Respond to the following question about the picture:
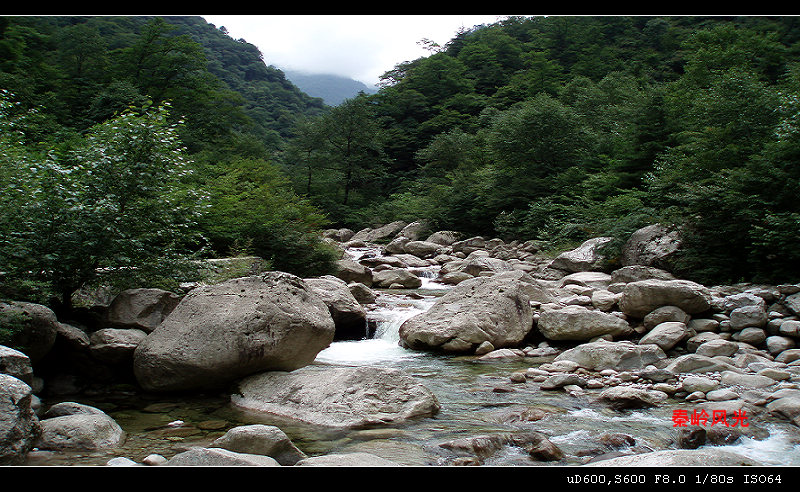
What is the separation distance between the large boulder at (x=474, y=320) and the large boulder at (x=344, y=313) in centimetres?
97

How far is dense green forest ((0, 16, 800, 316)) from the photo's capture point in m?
7.52

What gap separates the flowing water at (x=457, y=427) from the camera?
4.59 meters

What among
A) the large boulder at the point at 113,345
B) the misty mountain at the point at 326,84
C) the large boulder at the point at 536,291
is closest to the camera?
the large boulder at the point at 113,345

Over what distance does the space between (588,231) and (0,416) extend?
17096 millimetres

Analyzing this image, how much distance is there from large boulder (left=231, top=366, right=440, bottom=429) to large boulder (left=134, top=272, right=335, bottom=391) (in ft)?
1.22

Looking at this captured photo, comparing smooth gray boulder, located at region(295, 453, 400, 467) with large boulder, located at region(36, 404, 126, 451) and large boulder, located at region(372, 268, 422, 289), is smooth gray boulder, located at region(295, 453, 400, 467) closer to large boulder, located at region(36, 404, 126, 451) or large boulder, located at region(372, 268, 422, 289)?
large boulder, located at region(36, 404, 126, 451)

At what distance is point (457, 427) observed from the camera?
17.7 feet

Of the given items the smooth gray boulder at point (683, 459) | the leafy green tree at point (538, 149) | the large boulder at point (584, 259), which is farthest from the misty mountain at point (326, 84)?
the smooth gray boulder at point (683, 459)

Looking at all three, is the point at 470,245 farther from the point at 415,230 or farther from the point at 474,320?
the point at 474,320

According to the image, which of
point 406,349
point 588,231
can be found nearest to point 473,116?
point 588,231

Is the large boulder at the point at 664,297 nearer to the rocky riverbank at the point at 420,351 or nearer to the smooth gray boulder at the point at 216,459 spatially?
the rocky riverbank at the point at 420,351

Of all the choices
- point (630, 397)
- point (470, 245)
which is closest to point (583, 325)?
point (630, 397)

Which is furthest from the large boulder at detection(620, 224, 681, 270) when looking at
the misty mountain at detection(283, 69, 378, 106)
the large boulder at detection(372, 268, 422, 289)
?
the misty mountain at detection(283, 69, 378, 106)
